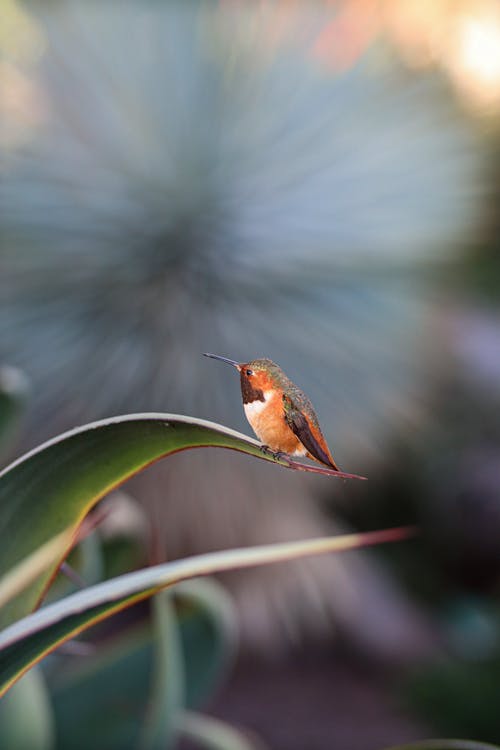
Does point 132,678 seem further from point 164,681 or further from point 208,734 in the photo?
point 164,681

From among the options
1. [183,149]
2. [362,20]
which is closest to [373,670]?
[183,149]

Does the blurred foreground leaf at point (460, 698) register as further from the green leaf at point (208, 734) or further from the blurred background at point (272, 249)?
the green leaf at point (208, 734)

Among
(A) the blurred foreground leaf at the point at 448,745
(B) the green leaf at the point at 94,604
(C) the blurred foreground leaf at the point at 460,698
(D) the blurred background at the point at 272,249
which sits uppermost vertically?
(D) the blurred background at the point at 272,249

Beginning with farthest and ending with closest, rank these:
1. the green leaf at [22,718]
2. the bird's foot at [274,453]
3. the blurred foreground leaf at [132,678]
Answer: the blurred foreground leaf at [132,678]
the green leaf at [22,718]
the bird's foot at [274,453]

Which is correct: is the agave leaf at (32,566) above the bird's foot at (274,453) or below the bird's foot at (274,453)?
below

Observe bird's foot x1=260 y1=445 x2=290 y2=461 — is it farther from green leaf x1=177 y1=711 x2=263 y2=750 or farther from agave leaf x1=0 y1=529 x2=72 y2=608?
green leaf x1=177 y1=711 x2=263 y2=750

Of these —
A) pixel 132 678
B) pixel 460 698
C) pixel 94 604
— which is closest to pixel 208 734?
pixel 132 678

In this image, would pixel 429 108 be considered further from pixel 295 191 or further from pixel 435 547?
pixel 435 547

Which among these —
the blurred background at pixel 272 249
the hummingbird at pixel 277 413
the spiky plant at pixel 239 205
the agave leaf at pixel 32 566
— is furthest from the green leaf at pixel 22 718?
the spiky plant at pixel 239 205
